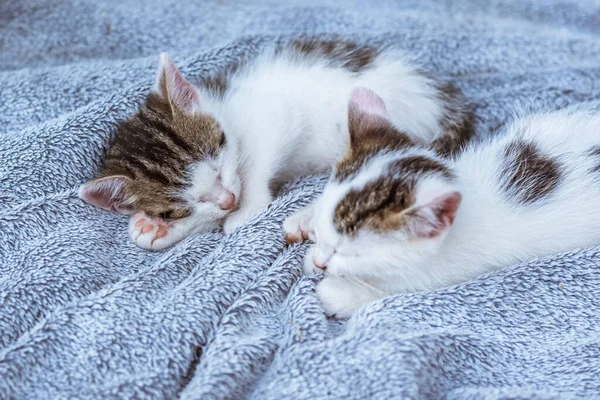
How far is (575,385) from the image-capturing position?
117cm

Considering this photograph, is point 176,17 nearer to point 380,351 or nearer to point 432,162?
point 432,162

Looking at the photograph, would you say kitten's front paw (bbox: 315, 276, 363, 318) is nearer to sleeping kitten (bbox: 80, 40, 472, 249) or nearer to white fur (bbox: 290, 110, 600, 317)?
white fur (bbox: 290, 110, 600, 317)

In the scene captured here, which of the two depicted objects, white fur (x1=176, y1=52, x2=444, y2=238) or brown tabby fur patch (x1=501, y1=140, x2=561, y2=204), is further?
white fur (x1=176, y1=52, x2=444, y2=238)

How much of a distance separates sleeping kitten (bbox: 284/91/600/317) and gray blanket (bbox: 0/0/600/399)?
2.2 inches

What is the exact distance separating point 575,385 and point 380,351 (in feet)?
1.37

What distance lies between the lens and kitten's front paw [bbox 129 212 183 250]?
60.4 inches

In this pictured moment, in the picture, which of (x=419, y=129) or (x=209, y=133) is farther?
(x=419, y=129)

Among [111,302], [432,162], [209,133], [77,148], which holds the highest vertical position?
[432,162]

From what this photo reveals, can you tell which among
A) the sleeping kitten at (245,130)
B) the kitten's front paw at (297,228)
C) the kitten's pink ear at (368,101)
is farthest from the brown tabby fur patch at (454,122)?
the kitten's front paw at (297,228)

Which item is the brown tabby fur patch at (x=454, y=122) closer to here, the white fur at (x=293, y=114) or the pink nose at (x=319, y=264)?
the white fur at (x=293, y=114)

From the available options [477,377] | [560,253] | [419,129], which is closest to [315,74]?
[419,129]

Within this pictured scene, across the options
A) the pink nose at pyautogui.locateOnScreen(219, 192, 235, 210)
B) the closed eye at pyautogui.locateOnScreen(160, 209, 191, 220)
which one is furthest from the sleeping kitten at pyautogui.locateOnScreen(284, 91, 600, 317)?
the closed eye at pyautogui.locateOnScreen(160, 209, 191, 220)

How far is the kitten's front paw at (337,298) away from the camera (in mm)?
1297

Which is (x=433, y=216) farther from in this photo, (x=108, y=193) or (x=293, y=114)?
(x=108, y=193)
